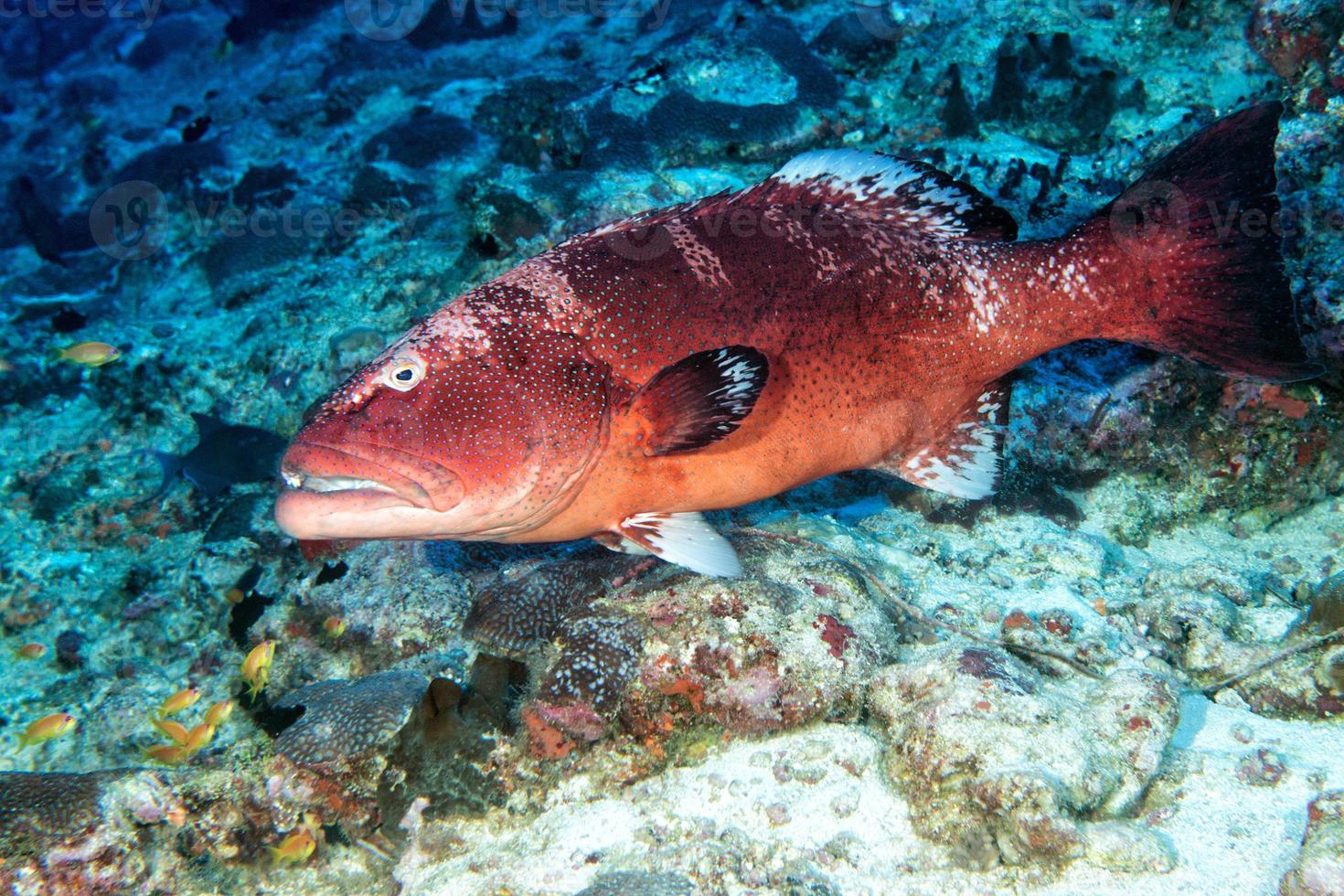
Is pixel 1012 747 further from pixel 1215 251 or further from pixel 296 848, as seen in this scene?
pixel 296 848

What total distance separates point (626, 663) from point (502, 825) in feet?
2.87

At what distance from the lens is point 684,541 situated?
2.88 meters

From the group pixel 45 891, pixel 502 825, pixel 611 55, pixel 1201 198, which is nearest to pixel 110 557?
pixel 45 891

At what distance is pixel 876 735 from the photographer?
3.00m

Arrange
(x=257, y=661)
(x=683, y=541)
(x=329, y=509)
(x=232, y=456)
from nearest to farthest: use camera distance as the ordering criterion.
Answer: (x=329, y=509), (x=683, y=541), (x=257, y=661), (x=232, y=456)

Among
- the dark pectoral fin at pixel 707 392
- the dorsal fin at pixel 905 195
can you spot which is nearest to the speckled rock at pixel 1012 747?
the dark pectoral fin at pixel 707 392

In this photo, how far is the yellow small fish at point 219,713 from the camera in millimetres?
3990

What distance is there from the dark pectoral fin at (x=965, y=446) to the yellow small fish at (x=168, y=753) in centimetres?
391

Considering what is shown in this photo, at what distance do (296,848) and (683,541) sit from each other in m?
2.17

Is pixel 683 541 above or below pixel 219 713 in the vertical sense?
above

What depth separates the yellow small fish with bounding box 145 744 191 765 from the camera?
3.71 meters

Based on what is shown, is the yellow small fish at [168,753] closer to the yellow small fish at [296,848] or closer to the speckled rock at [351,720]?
the speckled rock at [351,720]

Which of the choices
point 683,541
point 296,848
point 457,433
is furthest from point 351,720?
point 683,541

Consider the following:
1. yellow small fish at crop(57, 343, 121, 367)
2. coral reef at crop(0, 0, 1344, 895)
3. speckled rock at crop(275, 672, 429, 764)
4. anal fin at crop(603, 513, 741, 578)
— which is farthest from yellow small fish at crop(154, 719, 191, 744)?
yellow small fish at crop(57, 343, 121, 367)
